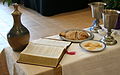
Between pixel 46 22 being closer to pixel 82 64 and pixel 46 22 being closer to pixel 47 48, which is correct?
pixel 47 48

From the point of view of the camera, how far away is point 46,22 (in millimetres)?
3461

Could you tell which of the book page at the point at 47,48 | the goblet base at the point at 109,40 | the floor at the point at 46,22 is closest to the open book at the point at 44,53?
the book page at the point at 47,48

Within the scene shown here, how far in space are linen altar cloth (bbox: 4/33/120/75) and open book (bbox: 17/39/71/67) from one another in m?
0.03

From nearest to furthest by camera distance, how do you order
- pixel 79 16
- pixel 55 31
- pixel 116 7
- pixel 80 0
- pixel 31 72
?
pixel 31 72 < pixel 116 7 < pixel 55 31 < pixel 79 16 < pixel 80 0

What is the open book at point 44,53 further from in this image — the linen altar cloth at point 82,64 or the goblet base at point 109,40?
the goblet base at point 109,40

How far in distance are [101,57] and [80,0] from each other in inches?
118

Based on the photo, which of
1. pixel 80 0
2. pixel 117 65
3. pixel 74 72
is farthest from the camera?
pixel 80 0

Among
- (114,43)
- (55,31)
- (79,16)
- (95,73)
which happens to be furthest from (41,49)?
(79,16)

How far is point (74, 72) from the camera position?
1.16 meters

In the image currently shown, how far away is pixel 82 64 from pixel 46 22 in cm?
236

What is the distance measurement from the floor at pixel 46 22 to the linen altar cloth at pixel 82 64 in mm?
1541

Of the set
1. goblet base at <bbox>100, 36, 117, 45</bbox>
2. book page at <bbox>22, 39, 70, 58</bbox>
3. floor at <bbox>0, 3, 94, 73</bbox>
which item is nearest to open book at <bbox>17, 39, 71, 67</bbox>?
book page at <bbox>22, 39, 70, 58</bbox>

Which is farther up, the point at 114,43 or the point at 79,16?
the point at 114,43

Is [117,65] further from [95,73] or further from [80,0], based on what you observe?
[80,0]
